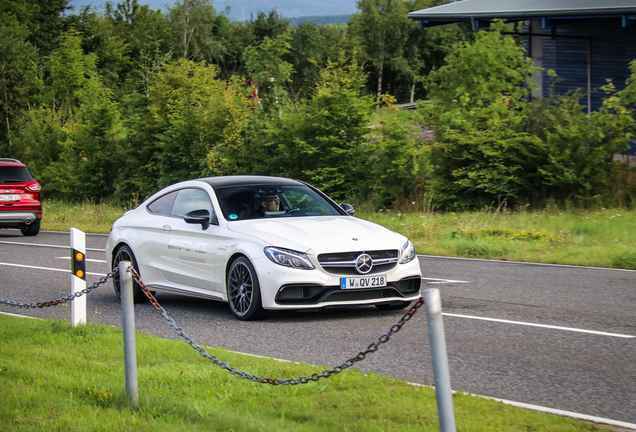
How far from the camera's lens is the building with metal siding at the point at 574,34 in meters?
24.9

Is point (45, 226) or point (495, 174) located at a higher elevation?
point (495, 174)

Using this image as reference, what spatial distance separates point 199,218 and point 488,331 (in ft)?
11.2

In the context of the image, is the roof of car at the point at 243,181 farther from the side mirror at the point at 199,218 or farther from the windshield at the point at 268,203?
the side mirror at the point at 199,218

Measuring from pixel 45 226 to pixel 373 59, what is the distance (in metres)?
56.5

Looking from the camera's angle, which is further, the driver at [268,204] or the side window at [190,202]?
the side window at [190,202]

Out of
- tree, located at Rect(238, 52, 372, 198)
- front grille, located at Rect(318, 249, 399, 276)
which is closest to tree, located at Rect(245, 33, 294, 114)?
tree, located at Rect(238, 52, 372, 198)

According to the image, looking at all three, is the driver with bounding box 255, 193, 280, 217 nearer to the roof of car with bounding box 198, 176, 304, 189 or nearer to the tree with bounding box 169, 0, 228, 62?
the roof of car with bounding box 198, 176, 304, 189

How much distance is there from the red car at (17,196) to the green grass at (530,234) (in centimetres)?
918

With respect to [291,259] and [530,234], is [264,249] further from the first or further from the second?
[530,234]

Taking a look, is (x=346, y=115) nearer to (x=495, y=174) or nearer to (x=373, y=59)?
(x=495, y=174)

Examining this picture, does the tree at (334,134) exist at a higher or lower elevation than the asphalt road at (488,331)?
higher

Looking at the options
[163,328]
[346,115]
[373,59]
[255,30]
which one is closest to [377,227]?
[163,328]

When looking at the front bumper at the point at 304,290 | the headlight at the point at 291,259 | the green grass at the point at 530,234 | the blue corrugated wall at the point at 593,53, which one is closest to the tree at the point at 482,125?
the green grass at the point at 530,234

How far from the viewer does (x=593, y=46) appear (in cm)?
2698
